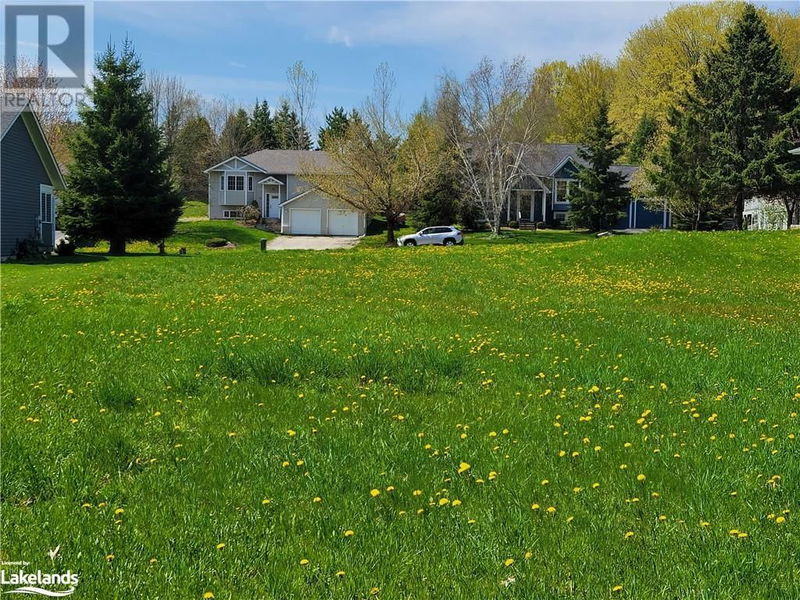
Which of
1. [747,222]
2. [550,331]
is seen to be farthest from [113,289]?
[747,222]

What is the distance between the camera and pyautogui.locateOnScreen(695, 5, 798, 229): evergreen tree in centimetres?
3528

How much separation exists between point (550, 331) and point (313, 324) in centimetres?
349

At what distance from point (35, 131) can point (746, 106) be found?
35.0 meters

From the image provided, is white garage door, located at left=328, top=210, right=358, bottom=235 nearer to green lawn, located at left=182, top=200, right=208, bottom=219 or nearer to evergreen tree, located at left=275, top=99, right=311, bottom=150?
green lawn, located at left=182, top=200, right=208, bottom=219

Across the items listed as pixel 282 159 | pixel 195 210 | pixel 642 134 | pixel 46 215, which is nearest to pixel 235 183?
pixel 282 159

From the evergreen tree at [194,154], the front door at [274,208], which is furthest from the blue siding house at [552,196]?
the evergreen tree at [194,154]

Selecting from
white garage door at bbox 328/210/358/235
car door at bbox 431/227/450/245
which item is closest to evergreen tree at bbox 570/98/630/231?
car door at bbox 431/227/450/245

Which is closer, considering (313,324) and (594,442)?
(594,442)

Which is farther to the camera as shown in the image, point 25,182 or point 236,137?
point 236,137

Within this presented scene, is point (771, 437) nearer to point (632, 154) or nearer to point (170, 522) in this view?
point (170, 522)

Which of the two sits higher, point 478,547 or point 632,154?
point 632,154

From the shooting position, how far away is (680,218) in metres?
48.0
